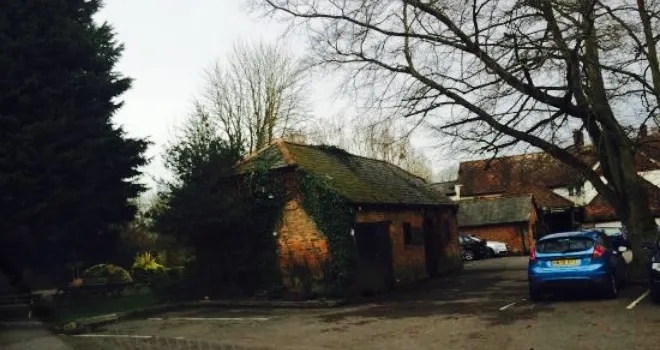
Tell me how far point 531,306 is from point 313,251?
263 inches

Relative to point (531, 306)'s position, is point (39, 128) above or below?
above

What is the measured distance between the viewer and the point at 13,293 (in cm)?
1666

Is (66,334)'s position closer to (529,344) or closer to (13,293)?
(13,293)

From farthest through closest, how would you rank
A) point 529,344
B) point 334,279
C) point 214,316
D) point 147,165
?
point 147,165 < point 334,279 < point 214,316 < point 529,344

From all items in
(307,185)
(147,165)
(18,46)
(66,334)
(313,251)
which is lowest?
(66,334)

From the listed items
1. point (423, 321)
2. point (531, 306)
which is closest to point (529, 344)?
point (423, 321)

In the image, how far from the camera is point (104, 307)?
1720 cm

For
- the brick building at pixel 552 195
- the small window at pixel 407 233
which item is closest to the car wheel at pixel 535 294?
the small window at pixel 407 233

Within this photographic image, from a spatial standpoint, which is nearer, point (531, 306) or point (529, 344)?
point (529, 344)

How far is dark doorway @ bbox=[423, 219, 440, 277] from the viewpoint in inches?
898

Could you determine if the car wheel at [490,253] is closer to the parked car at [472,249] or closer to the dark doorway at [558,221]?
the parked car at [472,249]

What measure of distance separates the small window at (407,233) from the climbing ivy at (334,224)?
4457 mm

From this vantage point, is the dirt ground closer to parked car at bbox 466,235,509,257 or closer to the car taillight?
the car taillight

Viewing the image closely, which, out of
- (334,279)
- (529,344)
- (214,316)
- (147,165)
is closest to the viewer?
(529,344)
